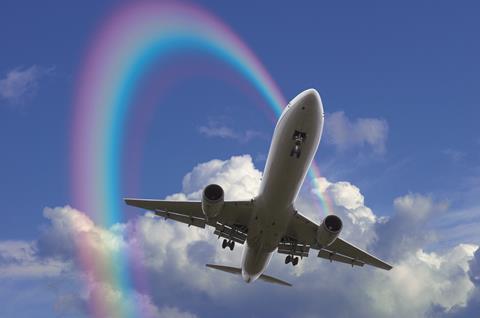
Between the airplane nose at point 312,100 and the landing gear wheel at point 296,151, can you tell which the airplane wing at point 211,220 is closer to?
the landing gear wheel at point 296,151

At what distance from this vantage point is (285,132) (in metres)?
26.9

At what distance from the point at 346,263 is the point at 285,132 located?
1955 cm

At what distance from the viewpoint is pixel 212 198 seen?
100 ft

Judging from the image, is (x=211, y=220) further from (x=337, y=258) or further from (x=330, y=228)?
(x=337, y=258)

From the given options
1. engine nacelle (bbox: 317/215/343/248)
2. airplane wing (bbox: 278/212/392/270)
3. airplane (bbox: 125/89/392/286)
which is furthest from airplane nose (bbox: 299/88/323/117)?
airplane wing (bbox: 278/212/392/270)

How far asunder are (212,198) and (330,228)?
7.60 m

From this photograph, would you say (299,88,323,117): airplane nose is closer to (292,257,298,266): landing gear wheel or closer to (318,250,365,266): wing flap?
(292,257,298,266): landing gear wheel

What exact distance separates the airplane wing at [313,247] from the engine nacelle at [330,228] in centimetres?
236

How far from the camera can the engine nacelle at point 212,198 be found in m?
30.5

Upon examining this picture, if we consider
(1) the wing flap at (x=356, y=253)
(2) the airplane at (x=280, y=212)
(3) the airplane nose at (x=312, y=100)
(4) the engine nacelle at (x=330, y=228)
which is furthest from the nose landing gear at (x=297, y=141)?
(1) the wing flap at (x=356, y=253)

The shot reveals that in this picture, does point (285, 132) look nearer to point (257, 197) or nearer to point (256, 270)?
point (257, 197)

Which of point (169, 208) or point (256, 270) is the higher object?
point (169, 208)

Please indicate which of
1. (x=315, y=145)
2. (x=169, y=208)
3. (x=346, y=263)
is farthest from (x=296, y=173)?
(x=346, y=263)

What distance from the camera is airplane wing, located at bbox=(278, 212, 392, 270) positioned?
1414 inches
